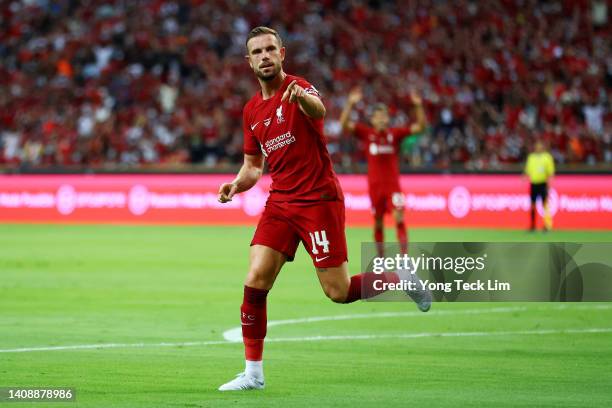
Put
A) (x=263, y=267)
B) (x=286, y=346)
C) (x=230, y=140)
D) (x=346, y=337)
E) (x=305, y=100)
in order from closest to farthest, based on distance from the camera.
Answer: (x=305, y=100) → (x=263, y=267) → (x=286, y=346) → (x=346, y=337) → (x=230, y=140)

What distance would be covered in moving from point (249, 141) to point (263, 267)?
1.07m

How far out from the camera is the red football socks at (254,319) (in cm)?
800

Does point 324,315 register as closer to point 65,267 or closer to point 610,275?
point 610,275

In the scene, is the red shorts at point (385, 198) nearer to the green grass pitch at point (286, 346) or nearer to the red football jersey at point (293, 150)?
the green grass pitch at point (286, 346)

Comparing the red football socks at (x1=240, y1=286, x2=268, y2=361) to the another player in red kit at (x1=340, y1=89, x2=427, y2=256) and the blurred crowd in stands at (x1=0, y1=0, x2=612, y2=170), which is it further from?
the blurred crowd in stands at (x1=0, y1=0, x2=612, y2=170)

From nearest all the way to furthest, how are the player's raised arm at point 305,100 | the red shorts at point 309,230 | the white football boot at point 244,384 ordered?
the player's raised arm at point 305,100 < the white football boot at point 244,384 < the red shorts at point 309,230

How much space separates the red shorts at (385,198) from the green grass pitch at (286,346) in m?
1.88

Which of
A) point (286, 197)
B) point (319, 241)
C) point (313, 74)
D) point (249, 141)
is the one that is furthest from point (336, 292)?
point (313, 74)

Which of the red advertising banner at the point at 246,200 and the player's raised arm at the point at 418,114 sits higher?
the player's raised arm at the point at 418,114

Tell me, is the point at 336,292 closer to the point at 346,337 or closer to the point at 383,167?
the point at 346,337

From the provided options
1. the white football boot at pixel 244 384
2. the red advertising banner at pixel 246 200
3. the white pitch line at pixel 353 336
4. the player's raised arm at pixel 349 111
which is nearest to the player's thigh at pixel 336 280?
the white football boot at pixel 244 384

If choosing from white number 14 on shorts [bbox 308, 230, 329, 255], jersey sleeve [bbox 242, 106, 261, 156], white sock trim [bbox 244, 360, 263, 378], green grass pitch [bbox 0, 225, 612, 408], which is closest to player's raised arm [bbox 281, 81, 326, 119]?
jersey sleeve [bbox 242, 106, 261, 156]

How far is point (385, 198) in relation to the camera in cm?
1928

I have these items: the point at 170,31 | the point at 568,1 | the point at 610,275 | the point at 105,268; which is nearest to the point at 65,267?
the point at 105,268
